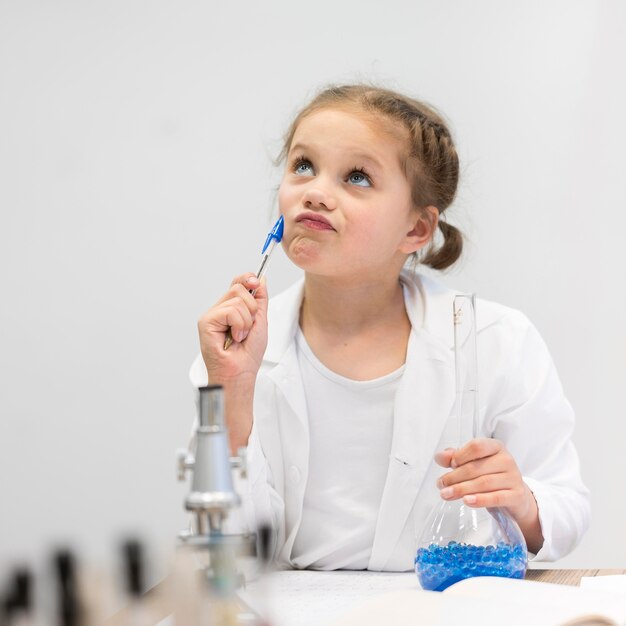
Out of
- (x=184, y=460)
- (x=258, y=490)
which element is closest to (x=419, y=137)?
(x=258, y=490)

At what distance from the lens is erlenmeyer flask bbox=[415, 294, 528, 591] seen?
892 millimetres

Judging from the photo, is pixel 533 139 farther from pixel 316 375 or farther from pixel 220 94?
pixel 316 375

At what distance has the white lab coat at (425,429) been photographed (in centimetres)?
121

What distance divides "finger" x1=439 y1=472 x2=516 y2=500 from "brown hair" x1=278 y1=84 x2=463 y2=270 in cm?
49

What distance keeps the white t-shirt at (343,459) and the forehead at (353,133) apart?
0.85 feet

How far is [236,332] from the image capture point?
1131 millimetres

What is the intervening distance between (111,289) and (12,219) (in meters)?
0.22

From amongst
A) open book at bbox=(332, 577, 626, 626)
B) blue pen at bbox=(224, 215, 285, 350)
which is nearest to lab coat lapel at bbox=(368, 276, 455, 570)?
blue pen at bbox=(224, 215, 285, 350)

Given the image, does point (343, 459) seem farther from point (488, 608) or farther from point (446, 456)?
point (488, 608)

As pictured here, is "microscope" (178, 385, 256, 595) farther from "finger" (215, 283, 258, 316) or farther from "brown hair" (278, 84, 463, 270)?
"brown hair" (278, 84, 463, 270)

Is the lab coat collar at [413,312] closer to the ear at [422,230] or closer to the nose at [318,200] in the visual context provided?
the ear at [422,230]

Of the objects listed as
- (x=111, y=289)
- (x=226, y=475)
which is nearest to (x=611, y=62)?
(x=111, y=289)

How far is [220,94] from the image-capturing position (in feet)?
5.96

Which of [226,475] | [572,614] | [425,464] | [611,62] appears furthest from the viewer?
[611,62]
